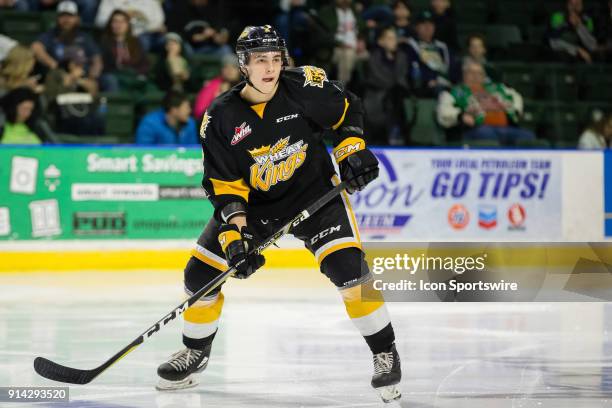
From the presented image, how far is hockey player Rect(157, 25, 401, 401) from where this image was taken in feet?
12.8

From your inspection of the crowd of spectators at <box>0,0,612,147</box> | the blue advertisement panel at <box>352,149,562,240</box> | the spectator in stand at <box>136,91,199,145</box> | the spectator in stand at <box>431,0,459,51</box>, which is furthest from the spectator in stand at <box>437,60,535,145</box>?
the spectator in stand at <box>136,91,199,145</box>

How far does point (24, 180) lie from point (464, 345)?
3.76 metres

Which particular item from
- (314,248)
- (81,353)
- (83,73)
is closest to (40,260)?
(83,73)

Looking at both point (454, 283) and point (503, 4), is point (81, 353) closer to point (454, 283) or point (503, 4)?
point (454, 283)

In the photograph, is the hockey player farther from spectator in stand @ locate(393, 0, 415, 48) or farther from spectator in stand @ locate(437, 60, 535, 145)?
spectator in stand @ locate(393, 0, 415, 48)

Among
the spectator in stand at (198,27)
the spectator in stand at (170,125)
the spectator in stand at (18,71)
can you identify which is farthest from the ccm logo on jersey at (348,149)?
the spectator in stand at (198,27)

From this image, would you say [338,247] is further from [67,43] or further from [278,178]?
[67,43]

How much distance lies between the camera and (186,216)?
764 centimetres

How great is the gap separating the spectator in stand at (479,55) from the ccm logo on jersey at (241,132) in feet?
17.2

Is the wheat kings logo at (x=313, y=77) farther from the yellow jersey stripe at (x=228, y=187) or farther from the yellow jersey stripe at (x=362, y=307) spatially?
the yellow jersey stripe at (x=362, y=307)

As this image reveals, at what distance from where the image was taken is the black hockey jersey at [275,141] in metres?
3.97

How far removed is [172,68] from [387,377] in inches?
199

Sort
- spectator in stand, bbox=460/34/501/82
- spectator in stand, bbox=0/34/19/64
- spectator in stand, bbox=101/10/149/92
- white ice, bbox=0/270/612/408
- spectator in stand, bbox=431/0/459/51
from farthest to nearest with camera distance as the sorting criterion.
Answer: spectator in stand, bbox=431/0/459/51
spectator in stand, bbox=460/34/501/82
spectator in stand, bbox=101/10/149/92
spectator in stand, bbox=0/34/19/64
white ice, bbox=0/270/612/408

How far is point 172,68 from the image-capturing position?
8.43m
